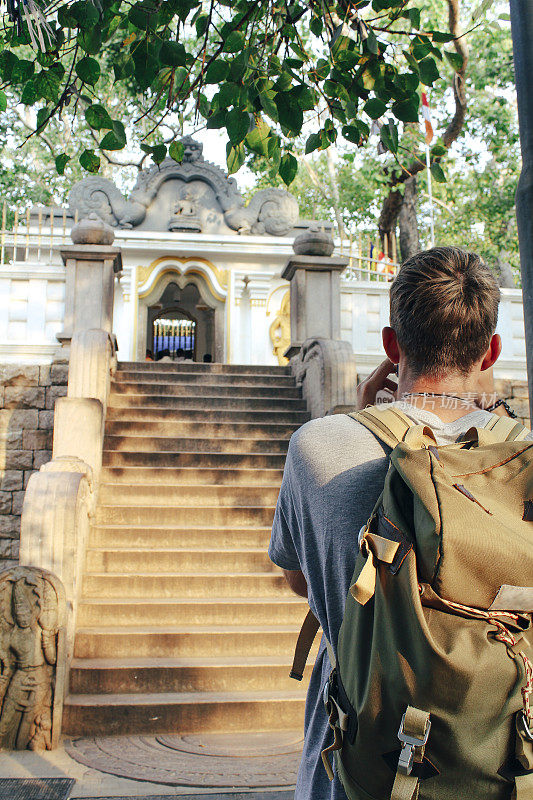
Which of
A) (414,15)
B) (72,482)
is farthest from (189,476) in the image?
(414,15)

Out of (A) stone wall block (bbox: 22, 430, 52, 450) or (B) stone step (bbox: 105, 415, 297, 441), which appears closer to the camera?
(B) stone step (bbox: 105, 415, 297, 441)

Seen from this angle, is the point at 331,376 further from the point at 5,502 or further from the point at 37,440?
the point at 5,502

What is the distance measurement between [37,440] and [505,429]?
820cm

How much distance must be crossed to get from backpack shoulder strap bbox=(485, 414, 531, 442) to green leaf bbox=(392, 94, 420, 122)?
2713 mm

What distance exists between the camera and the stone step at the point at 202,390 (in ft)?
27.6

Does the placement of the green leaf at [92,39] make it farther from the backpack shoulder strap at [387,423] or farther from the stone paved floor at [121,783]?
the stone paved floor at [121,783]

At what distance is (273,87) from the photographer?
3.39 meters

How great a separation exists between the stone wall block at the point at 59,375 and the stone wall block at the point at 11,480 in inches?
45.4

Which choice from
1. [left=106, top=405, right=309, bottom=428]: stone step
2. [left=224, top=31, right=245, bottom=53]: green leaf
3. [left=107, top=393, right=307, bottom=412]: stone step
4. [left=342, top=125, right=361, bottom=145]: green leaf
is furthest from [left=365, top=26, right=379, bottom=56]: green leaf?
[left=107, top=393, right=307, bottom=412]: stone step

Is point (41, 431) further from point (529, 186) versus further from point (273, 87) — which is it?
point (529, 186)

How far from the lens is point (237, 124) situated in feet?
11.0

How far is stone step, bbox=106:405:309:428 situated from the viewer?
7.93 metres

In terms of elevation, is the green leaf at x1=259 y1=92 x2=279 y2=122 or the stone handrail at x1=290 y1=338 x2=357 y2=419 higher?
the green leaf at x1=259 y1=92 x2=279 y2=122

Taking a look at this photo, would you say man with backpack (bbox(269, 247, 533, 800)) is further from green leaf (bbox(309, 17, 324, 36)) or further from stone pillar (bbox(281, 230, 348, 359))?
stone pillar (bbox(281, 230, 348, 359))
